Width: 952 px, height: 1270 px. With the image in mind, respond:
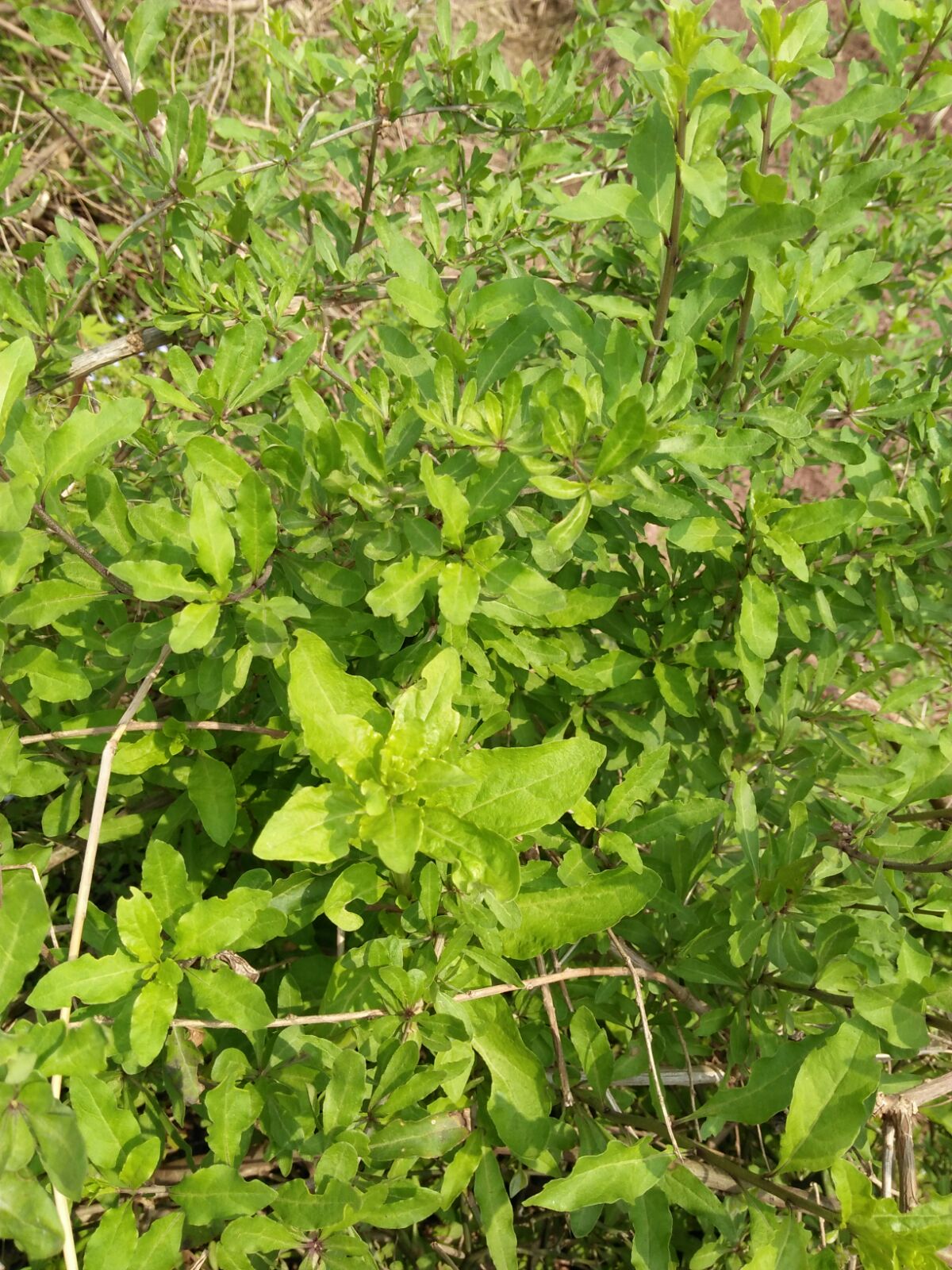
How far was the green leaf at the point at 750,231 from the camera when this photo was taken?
140 cm

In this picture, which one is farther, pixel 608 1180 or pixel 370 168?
pixel 370 168

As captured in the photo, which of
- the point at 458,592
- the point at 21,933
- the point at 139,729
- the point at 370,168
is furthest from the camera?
the point at 370,168

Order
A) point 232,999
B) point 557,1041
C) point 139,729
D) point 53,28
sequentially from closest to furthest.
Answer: point 232,999 < point 139,729 < point 557,1041 < point 53,28

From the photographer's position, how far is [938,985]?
1.58 meters

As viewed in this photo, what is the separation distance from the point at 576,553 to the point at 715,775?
70 cm

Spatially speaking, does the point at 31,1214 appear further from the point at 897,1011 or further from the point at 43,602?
the point at 897,1011

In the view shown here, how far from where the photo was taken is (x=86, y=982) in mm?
1380

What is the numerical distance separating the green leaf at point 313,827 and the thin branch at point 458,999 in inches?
16.1

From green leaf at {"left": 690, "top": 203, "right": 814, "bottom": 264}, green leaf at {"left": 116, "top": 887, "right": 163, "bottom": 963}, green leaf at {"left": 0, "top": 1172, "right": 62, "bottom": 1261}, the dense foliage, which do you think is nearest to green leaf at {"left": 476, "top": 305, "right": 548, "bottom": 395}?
the dense foliage

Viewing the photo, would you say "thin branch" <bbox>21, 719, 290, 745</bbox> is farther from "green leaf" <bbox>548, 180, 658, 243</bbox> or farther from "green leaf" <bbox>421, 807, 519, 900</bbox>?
"green leaf" <bbox>548, 180, 658, 243</bbox>

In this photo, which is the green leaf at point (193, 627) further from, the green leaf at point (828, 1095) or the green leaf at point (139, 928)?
the green leaf at point (828, 1095)

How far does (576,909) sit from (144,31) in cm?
212

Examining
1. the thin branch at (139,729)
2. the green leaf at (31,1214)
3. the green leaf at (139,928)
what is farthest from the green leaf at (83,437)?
the green leaf at (31,1214)

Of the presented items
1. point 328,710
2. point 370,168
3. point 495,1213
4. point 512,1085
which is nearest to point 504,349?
point 328,710
